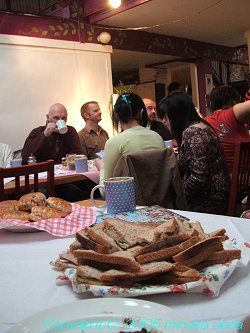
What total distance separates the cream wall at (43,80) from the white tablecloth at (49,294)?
12.9 ft

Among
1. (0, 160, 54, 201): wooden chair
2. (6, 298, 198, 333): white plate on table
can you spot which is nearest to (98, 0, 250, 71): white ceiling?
(0, 160, 54, 201): wooden chair

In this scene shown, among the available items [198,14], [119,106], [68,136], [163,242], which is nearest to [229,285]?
[163,242]

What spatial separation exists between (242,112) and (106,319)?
197 centimetres

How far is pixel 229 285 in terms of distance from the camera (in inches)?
25.3

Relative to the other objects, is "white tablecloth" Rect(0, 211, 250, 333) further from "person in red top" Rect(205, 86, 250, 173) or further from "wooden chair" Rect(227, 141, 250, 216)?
"person in red top" Rect(205, 86, 250, 173)

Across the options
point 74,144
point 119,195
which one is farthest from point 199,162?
point 74,144

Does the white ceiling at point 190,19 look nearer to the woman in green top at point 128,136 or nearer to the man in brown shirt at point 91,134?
the man in brown shirt at point 91,134

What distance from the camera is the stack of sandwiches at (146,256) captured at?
621mm

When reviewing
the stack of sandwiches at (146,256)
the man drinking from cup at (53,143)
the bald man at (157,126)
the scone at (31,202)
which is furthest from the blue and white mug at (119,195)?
the bald man at (157,126)

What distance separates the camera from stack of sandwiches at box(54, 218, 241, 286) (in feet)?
2.04

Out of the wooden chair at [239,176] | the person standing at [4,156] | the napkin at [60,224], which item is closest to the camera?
the napkin at [60,224]

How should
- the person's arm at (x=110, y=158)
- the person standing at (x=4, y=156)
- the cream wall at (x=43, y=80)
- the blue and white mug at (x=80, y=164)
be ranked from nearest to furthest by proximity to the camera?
the person's arm at (x=110, y=158)
the blue and white mug at (x=80, y=164)
the person standing at (x=4, y=156)
the cream wall at (x=43, y=80)

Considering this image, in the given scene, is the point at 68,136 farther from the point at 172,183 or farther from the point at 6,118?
the point at 172,183

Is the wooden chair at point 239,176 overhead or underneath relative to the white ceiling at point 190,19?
underneath
